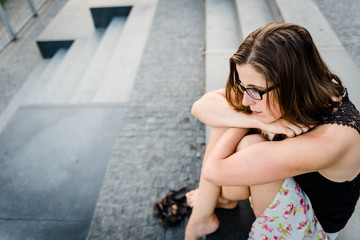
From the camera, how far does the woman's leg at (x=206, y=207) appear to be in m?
1.79

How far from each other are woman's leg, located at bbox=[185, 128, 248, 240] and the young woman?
0.19 meters

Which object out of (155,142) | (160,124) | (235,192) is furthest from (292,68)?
(160,124)

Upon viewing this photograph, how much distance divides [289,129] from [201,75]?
2.64 meters

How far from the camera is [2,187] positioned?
2936 mm

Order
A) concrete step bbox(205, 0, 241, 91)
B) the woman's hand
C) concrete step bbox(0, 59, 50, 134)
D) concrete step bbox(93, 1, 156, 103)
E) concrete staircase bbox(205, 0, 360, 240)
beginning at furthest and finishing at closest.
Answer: concrete step bbox(0, 59, 50, 134), concrete step bbox(93, 1, 156, 103), concrete step bbox(205, 0, 241, 91), concrete staircase bbox(205, 0, 360, 240), the woman's hand

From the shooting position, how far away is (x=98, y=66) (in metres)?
5.02

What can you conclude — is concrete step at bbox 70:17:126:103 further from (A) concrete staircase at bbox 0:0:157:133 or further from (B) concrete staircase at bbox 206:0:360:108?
(B) concrete staircase at bbox 206:0:360:108

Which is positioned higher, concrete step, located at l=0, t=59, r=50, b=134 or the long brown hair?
the long brown hair

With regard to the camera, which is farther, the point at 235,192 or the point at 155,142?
the point at 155,142

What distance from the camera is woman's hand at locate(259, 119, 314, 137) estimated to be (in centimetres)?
134

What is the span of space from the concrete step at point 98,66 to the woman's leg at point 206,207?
2.82m

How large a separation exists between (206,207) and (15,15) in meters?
7.42

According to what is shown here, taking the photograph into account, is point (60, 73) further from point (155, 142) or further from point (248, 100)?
point (248, 100)

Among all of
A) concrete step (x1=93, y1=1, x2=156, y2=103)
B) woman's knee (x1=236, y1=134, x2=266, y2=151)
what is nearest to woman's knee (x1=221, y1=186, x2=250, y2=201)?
woman's knee (x1=236, y1=134, x2=266, y2=151)
